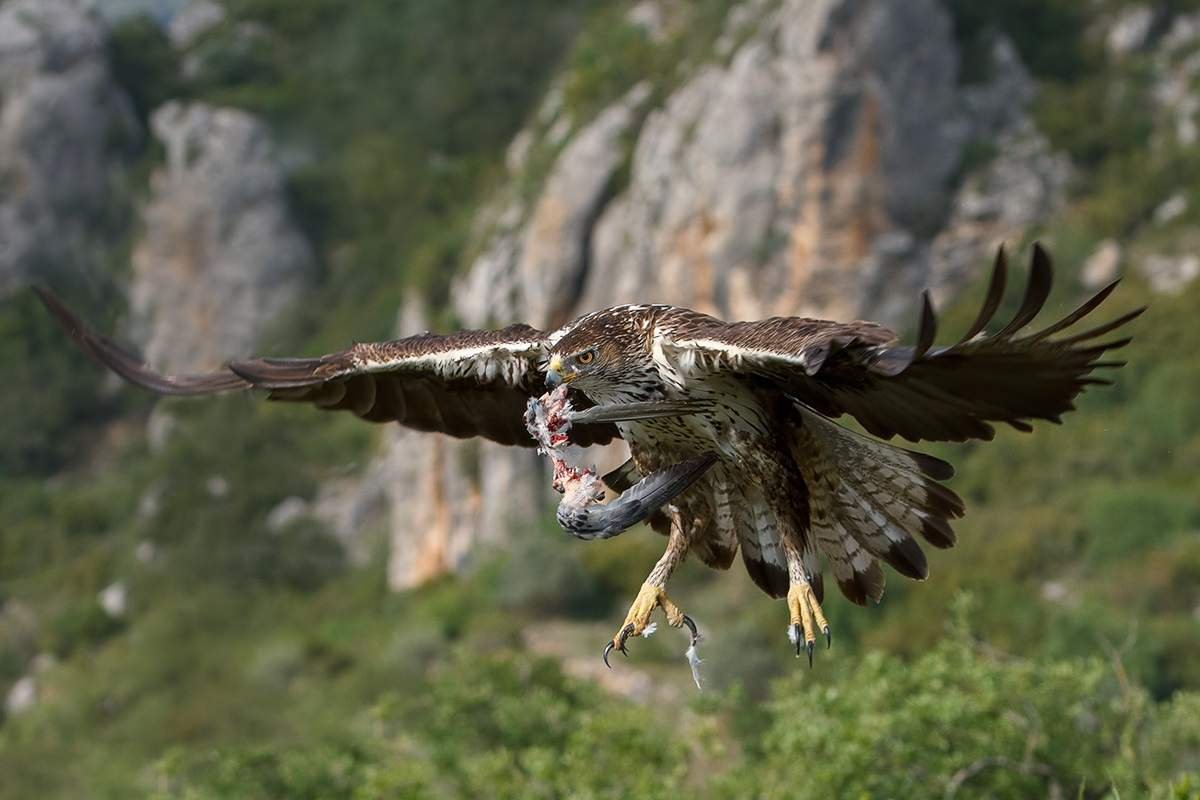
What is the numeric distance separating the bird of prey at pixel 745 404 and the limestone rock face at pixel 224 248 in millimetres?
73327

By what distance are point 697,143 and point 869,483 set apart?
47854mm

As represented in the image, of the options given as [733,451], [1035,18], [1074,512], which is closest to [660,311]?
[733,451]

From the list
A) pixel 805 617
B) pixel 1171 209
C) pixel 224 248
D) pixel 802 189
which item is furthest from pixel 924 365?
pixel 224 248

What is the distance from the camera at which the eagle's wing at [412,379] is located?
395 inches

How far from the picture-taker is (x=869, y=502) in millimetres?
9609

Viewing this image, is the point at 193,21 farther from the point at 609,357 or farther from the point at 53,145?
the point at 609,357

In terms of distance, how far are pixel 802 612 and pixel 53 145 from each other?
81.9 m

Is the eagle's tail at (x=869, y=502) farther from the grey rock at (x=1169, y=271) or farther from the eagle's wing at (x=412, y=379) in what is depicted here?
the grey rock at (x=1169, y=271)

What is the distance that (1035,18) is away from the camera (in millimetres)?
60344

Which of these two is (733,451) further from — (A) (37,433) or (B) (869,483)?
(A) (37,433)

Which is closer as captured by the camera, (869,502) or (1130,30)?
(869,502)

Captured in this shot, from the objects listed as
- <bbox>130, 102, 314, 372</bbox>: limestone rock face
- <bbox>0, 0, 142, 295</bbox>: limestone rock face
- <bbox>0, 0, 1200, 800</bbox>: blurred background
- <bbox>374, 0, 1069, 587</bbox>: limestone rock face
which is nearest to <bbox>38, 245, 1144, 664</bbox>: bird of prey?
<bbox>0, 0, 1200, 800</bbox>: blurred background

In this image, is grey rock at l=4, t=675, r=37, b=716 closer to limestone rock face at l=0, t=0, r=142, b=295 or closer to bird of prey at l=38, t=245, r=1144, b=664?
limestone rock face at l=0, t=0, r=142, b=295

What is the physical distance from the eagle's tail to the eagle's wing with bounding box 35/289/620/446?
133 centimetres
